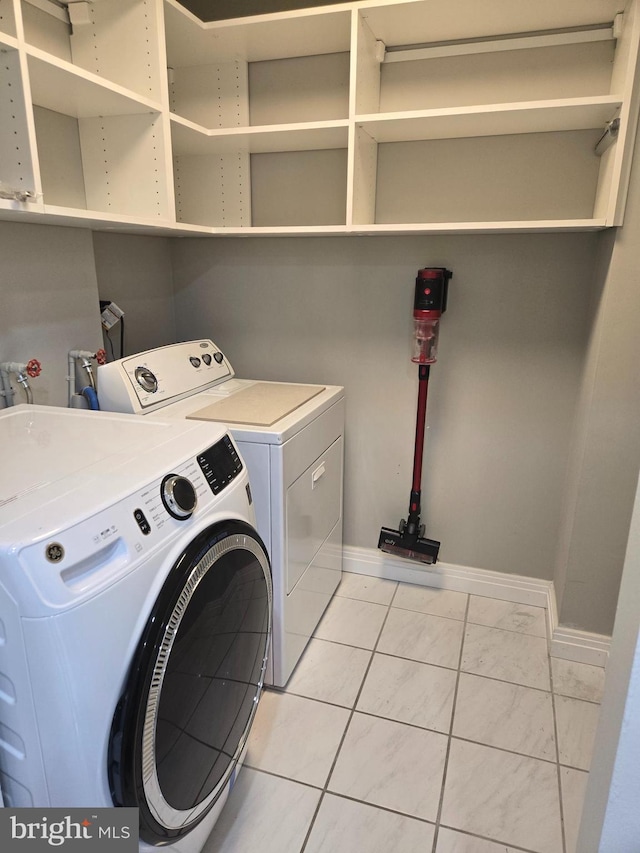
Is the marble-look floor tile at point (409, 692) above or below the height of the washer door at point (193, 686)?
below

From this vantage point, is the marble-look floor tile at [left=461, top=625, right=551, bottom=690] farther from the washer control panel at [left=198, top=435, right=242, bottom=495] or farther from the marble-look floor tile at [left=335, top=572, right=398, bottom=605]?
the washer control panel at [left=198, top=435, right=242, bottom=495]

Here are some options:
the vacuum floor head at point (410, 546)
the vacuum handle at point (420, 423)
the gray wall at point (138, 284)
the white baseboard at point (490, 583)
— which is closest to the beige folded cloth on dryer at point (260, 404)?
the vacuum handle at point (420, 423)

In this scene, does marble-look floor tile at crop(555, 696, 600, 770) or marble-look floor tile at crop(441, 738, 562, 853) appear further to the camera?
marble-look floor tile at crop(555, 696, 600, 770)

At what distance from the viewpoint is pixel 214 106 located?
6.61ft

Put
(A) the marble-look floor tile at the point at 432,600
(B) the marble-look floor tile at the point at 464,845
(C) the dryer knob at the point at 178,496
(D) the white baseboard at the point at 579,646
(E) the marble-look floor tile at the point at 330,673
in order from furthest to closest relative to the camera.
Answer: (A) the marble-look floor tile at the point at 432,600
(D) the white baseboard at the point at 579,646
(E) the marble-look floor tile at the point at 330,673
(B) the marble-look floor tile at the point at 464,845
(C) the dryer knob at the point at 178,496

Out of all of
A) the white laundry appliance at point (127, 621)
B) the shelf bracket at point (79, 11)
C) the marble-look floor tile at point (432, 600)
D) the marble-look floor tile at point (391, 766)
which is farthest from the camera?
the marble-look floor tile at point (432, 600)

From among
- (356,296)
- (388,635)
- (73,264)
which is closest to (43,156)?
(73,264)

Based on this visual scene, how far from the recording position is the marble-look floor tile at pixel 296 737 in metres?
1.49

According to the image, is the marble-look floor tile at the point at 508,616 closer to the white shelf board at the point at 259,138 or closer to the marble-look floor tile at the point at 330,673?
the marble-look floor tile at the point at 330,673

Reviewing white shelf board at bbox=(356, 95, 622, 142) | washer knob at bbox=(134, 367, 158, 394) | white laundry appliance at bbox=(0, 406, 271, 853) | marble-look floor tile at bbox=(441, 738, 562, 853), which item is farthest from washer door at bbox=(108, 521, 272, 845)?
white shelf board at bbox=(356, 95, 622, 142)

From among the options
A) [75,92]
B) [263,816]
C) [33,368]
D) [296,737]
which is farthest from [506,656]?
[75,92]

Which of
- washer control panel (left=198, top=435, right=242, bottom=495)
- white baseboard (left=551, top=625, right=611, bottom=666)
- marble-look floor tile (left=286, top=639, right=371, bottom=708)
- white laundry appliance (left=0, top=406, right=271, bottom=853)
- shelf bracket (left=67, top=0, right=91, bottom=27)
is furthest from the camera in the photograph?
white baseboard (left=551, top=625, right=611, bottom=666)

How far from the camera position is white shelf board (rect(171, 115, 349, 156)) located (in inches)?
66.1
